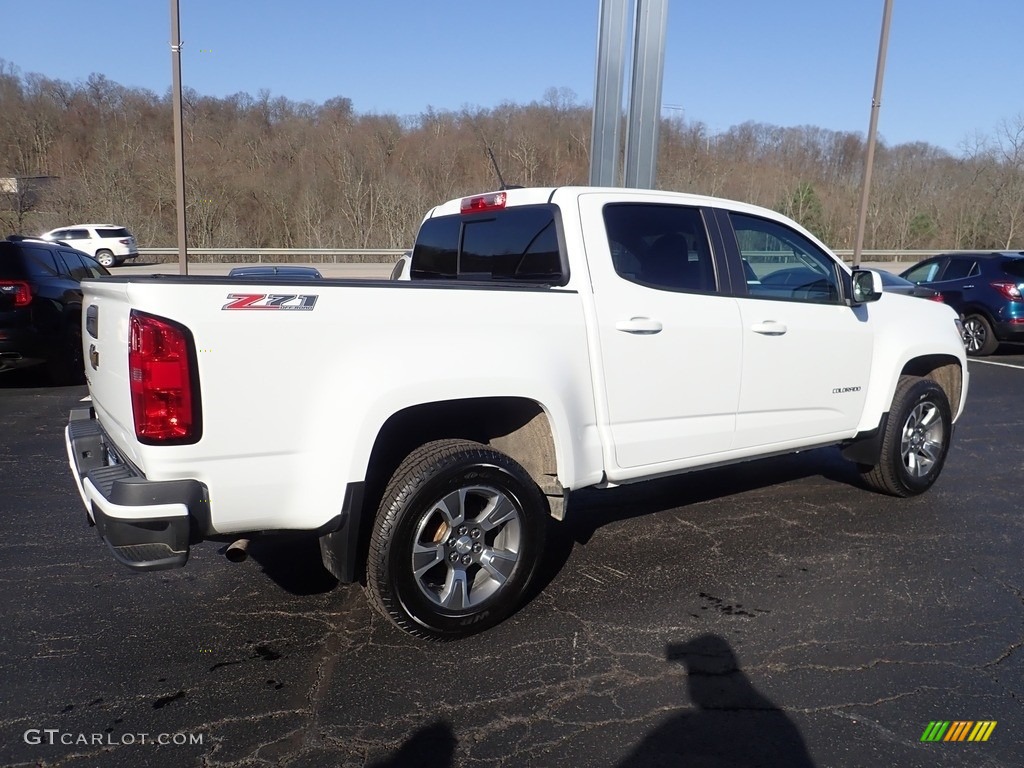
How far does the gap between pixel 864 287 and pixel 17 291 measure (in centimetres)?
847

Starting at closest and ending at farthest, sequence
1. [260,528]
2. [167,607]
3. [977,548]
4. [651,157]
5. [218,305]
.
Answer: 1. [218,305]
2. [260,528]
3. [167,607]
4. [977,548]
5. [651,157]

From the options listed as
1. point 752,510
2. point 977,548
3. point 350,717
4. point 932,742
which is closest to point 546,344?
point 350,717

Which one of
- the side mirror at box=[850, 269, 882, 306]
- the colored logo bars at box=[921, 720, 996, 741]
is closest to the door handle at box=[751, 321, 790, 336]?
the side mirror at box=[850, 269, 882, 306]

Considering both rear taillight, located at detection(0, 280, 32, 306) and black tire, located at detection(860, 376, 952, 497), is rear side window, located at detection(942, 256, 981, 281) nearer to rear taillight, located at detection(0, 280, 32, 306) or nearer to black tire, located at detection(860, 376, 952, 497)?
black tire, located at detection(860, 376, 952, 497)

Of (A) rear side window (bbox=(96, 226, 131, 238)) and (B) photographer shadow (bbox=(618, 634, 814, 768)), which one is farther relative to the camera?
(A) rear side window (bbox=(96, 226, 131, 238))

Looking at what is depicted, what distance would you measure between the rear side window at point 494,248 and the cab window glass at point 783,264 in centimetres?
123

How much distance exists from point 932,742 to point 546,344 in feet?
6.87

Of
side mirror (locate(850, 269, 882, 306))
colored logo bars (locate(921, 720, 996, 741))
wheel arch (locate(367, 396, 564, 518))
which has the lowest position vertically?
colored logo bars (locate(921, 720, 996, 741))

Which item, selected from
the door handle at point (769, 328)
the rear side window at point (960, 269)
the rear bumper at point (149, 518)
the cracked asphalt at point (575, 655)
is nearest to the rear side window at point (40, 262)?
the cracked asphalt at point (575, 655)

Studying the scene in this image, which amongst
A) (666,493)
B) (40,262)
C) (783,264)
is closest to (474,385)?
(783,264)

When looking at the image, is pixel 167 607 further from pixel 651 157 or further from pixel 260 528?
pixel 651 157

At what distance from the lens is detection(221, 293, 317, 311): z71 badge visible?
276cm

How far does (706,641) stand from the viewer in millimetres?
3432

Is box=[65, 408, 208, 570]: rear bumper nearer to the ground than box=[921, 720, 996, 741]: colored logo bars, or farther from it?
farther from it
